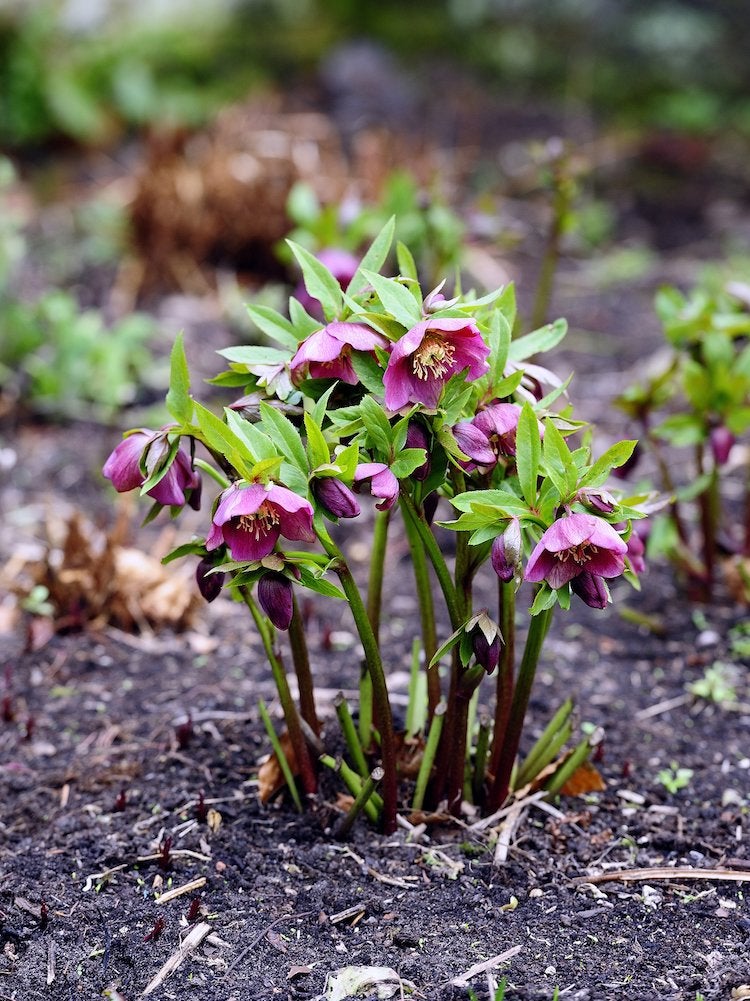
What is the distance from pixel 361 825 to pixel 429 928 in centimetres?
23

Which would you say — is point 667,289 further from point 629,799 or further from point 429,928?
point 429,928

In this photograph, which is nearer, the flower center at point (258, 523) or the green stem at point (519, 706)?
the flower center at point (258, 523)

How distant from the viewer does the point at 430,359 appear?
130 cm

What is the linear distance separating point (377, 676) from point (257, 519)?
13.7 inches

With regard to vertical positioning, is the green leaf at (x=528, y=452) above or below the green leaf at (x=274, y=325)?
below

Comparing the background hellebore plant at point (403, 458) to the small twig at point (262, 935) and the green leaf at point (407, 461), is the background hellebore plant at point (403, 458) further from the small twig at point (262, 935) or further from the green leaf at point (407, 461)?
the small twig at point (262, 935)

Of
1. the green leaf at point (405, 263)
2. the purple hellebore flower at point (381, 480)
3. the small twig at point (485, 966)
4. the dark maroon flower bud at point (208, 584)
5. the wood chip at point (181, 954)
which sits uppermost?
the green leaf at point (405, 263)

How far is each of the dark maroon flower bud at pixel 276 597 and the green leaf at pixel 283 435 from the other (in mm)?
151

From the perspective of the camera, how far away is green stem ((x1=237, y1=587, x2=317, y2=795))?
62.2 inches

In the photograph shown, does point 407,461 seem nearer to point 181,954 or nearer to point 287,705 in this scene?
point 287,705

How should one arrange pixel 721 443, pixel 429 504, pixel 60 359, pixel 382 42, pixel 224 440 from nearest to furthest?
pixel 224 440 → pixel 429 504 → pixel 721 443 → pixel 60 359 → pixel 382 42

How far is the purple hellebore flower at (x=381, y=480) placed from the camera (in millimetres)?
1281

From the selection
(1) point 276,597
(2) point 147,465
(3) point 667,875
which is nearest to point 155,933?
(1) point 276,597

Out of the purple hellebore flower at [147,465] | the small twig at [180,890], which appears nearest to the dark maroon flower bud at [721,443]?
the purple hellebore flower at [147,465]
